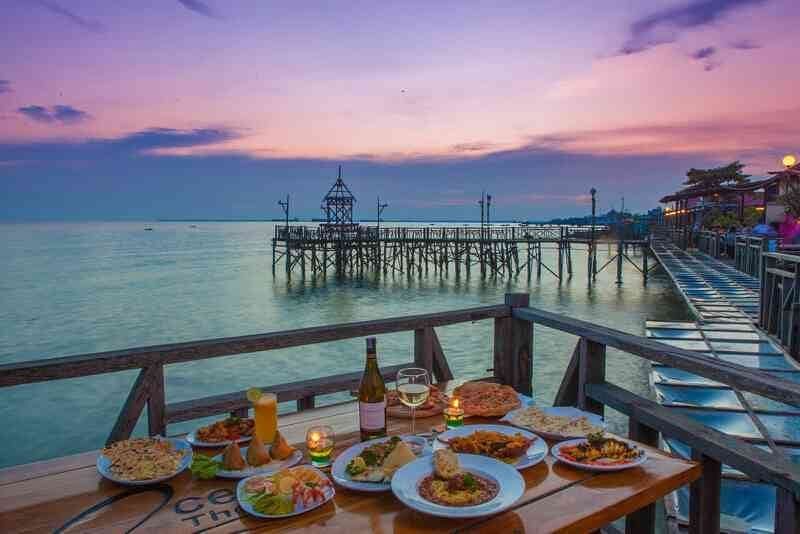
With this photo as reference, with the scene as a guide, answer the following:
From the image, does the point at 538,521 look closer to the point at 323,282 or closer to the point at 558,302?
the point at 558,302

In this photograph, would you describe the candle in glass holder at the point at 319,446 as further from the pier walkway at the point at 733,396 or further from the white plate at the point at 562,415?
the pier walkway at the point at 733,396

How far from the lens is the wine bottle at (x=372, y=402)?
1867 mm

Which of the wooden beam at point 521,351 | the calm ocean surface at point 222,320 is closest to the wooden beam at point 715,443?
the wooden beam at point 521,351

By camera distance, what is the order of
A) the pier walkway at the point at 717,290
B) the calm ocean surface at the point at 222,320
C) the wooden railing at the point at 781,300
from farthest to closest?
1. the calm ocean surface at the point at 222,320
2. the pier walkway at the point at 717,290
3. the wooden railing at the point at 781,300

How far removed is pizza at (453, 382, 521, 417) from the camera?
2.17 metres

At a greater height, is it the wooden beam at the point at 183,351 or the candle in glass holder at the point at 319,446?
the wooden beam at the point at 183,351

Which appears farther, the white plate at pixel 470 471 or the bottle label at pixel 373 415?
the bottle label at pixel 373 415

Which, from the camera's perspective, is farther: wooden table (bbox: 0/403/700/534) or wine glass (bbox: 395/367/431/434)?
wine glass (bbox: 395/367/431/434)

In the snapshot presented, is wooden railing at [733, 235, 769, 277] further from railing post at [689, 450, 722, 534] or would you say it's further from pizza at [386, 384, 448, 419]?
pizza at [386, 384, 448, 419]

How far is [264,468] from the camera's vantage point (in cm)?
168

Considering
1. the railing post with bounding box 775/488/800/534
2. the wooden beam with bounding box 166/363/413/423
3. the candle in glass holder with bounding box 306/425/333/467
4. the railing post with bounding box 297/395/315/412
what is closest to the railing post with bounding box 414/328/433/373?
the wooden beam with bounding box 166/363/413/423

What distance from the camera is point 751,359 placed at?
291 inches

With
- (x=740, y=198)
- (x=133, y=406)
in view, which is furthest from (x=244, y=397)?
(x=740, y=198)

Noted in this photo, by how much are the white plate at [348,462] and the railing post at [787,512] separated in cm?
117
